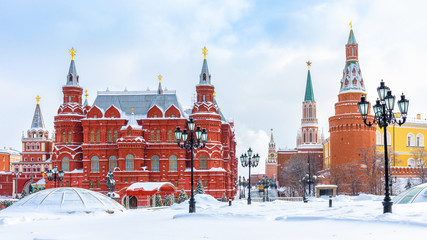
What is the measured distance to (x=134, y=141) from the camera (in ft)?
193

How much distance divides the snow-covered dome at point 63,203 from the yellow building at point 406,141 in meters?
64.2

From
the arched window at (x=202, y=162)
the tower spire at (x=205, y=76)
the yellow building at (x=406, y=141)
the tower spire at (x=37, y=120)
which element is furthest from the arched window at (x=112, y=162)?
the yellow building at (x=406, y=141)

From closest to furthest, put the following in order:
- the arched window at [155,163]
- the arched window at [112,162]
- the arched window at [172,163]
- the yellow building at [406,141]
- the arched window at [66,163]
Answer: the arched window at [172,163]
the arched window at [155,163]
the arched window at [112,162]
the arched window at [66,163]
the yellow building at [406,141]

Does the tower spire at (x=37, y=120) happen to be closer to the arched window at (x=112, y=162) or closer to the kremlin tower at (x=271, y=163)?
the arched window at (x=112, y=162)

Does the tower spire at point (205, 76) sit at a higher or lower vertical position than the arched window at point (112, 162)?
higher

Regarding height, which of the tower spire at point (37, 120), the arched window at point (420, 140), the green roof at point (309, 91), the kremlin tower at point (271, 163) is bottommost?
the kremlin tower at point (271, 163)

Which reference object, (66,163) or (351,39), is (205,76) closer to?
(66,163)

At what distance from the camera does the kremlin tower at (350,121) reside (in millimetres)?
70875

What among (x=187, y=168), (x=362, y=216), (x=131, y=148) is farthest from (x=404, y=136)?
(x=362, y=216)

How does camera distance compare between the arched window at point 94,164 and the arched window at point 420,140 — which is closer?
the arched window at point 94,164

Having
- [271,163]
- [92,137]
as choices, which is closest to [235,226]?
[92,137]

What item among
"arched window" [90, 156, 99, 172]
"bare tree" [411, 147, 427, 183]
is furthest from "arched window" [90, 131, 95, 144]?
"bare tree" [411, 147, 427, 183]

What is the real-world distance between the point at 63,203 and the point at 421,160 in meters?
62.7

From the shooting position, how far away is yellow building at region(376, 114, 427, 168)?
78.6 meters
